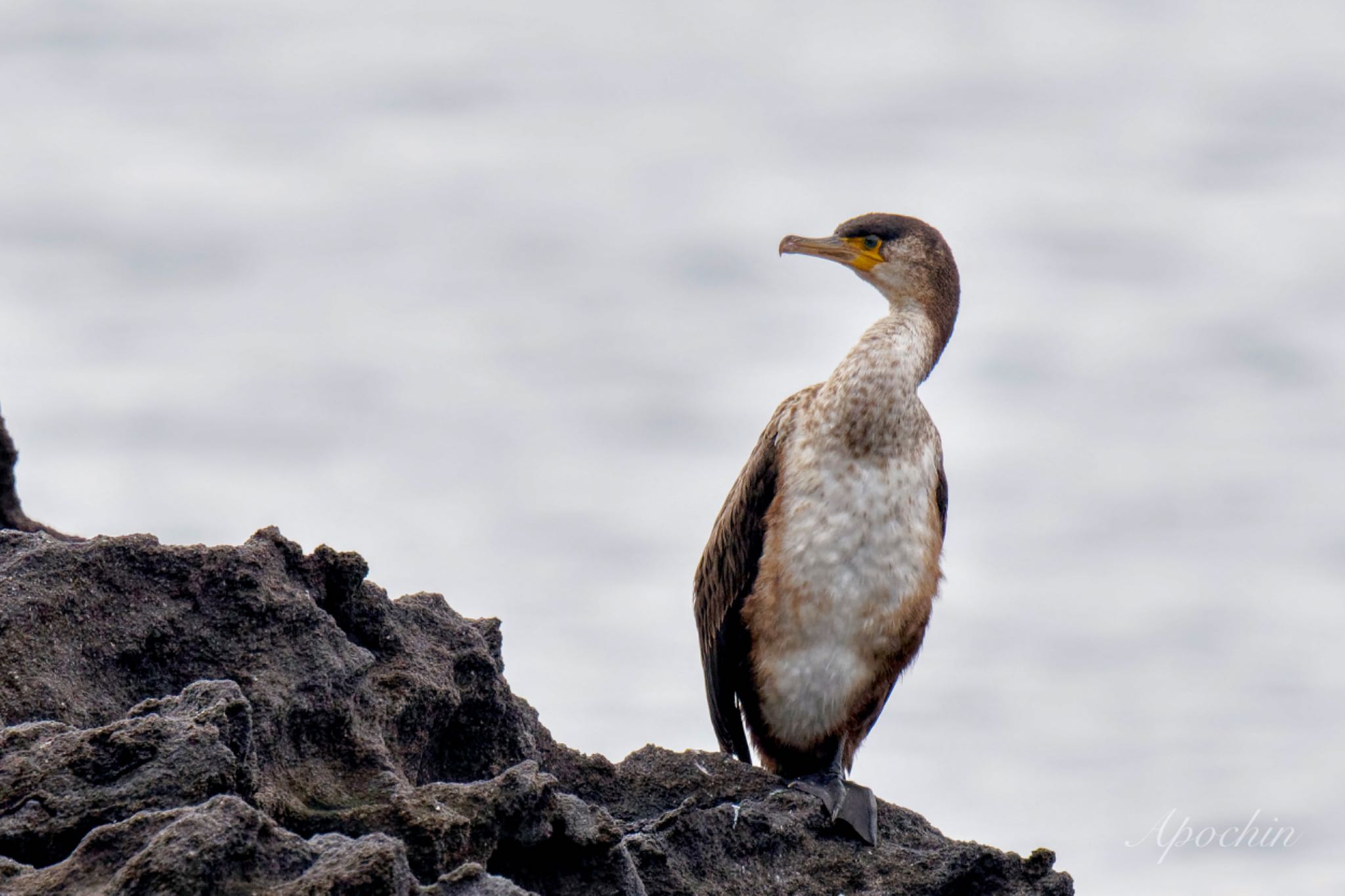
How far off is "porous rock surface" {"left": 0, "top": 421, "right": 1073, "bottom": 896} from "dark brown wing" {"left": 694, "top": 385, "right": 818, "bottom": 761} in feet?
4.31

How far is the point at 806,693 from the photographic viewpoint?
7129mm

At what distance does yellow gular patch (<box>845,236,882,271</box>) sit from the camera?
25.9ft

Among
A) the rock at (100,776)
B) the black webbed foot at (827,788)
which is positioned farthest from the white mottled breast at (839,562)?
the rock at (100,776)

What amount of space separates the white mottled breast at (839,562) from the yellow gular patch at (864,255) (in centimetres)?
91

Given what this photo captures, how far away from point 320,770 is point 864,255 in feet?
14.4

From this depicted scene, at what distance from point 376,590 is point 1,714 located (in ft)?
4.07

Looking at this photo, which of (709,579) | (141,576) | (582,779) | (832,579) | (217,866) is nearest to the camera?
(217,866)

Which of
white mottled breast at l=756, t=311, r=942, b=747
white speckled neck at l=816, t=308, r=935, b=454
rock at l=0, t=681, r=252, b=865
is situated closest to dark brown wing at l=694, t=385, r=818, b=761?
white mottled breast at l=756, t=311, r=942, b=747

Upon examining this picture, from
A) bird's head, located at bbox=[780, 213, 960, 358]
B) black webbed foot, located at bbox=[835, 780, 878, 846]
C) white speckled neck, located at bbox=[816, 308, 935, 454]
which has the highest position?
bird's head, located at bbox=[780, 213, 960, 358]

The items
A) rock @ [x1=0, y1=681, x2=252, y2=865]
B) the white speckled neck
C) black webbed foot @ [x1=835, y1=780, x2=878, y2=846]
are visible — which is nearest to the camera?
rock @ [x1=0, y1=681, x2=252, y2=865]

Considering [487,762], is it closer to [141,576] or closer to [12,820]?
[141,576]

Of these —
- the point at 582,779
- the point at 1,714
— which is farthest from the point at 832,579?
the point at 1,714

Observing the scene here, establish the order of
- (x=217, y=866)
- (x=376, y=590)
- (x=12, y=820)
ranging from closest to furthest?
(x=217, y=866) < (x=12, y=820) < (x=376, y=590)

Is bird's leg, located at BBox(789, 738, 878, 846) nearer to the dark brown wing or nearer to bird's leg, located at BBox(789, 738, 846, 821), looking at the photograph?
bird's leg, located at BBox(789, 738, 846, 821)
